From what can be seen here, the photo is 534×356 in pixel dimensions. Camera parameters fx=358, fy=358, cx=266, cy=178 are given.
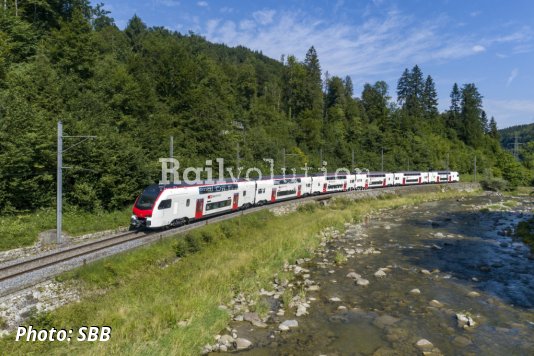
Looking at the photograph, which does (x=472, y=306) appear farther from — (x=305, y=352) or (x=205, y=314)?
(x=205, y=314)

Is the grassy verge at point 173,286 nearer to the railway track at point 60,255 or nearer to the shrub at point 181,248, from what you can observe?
the shrub at point 181,248

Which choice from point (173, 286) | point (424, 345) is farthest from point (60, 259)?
point (424, 345)

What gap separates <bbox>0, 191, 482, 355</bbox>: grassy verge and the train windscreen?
10.8 ft

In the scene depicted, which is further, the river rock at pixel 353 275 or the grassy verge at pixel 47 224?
the grassy verge at pixel 47 224

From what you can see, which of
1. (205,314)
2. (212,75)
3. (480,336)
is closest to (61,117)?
(205,314)

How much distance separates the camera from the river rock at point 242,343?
12.6m

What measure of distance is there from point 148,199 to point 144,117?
2720 centimetres

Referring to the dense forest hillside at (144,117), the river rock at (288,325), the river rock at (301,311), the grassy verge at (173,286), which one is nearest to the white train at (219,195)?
the grassy verge at (173,286)

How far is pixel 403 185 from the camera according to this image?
79.1m

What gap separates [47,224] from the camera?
2531 centimetres

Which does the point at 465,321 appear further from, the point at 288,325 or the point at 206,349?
the point at 206,349

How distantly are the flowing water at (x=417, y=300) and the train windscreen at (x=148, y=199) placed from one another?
481 inches

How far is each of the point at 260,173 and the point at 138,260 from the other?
41.5m

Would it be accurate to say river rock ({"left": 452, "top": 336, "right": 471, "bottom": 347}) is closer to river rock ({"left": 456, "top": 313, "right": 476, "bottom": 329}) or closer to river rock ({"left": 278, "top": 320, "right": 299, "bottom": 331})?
river rock ({"left": 456, "top": 313, "right": 476, "bottom": 329})
